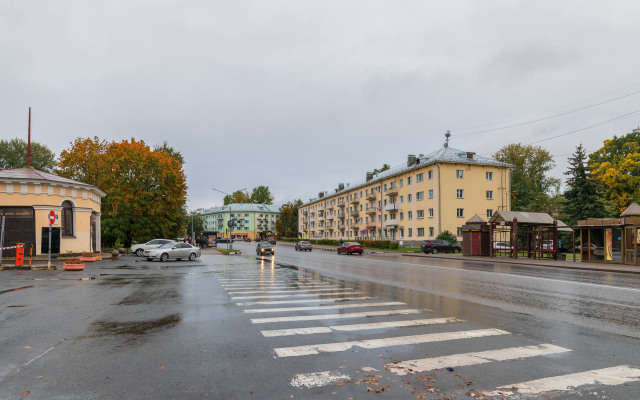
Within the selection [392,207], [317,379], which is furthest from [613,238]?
[392,207]

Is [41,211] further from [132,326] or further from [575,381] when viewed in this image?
[575,381]

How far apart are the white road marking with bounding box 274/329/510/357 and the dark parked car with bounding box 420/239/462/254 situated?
1447 inches

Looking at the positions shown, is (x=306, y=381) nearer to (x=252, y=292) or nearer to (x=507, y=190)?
(x=252, y=292)

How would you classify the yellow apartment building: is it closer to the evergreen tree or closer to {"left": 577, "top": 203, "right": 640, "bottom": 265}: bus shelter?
the evergreen tree

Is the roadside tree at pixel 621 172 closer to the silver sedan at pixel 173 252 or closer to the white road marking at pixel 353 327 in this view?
the silver sedan at pixel 173 252

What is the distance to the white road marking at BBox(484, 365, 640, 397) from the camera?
4266 mm

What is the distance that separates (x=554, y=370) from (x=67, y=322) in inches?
335

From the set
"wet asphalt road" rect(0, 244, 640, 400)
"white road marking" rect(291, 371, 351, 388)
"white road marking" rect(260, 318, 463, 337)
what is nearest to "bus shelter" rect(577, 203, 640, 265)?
"wet asphalt road" rect(0, 244, 640, 400)

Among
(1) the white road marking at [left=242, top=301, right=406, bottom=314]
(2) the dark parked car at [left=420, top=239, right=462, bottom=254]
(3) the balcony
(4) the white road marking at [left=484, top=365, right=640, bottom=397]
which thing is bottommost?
(2) the dark parked car at [left=420, top=239, right=462, bottom=254]

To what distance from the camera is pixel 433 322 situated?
7.65m

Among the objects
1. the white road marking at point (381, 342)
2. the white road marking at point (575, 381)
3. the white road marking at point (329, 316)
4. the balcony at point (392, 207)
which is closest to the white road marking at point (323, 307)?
the white road marking at point (329, 316)

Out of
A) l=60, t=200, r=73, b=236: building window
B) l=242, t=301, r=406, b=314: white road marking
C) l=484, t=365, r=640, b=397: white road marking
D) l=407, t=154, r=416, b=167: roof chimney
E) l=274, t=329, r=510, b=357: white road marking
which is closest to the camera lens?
l=484, t=365, r=640, b=397: white road marking

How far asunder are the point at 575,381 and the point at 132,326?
7.16 m

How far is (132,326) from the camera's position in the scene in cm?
745
